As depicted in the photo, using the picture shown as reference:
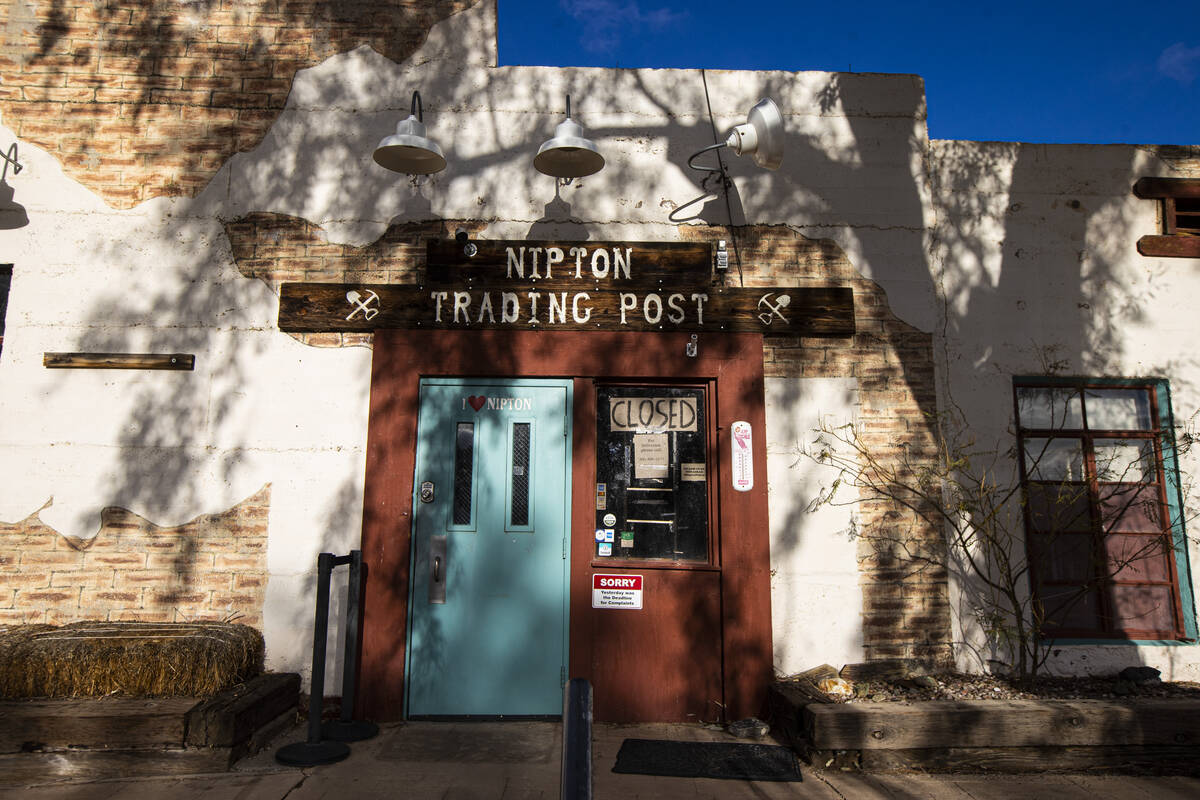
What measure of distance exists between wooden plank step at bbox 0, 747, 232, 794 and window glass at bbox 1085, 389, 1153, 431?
6535 millimetres

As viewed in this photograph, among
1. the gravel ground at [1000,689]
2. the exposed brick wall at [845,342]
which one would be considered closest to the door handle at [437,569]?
the exposed brick wall at [845,342]

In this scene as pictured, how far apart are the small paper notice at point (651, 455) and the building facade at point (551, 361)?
0.16ft

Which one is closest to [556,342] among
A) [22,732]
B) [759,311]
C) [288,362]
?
[759,311]

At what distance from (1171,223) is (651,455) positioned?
469 centimetres

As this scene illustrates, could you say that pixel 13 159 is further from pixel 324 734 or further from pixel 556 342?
pixel 324 734

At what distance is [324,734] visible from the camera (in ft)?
15.9

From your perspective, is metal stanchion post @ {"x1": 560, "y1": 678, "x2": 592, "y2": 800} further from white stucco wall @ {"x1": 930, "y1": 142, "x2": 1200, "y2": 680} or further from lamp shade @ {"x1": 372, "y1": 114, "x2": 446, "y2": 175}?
white stucco wall @ {"x1": 930, "y1": 142, "x2": 1200, "y2": 680}

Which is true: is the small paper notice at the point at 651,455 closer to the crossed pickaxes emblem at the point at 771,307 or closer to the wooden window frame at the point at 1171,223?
the crossed pickaxes emblem at the point at 771,307

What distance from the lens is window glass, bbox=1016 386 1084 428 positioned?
584 centimetres

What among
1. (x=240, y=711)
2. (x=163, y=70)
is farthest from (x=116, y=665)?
(x=163, y=70)

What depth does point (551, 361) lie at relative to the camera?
5566 millimetres

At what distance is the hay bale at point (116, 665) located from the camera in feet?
14.9

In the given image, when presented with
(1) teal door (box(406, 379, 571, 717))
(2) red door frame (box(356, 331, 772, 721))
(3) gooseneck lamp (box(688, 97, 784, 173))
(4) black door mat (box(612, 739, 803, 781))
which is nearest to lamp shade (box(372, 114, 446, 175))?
(2) red door frame (box(356, 331, 772, 721))

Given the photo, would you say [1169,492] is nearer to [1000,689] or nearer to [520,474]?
[1000,689]
